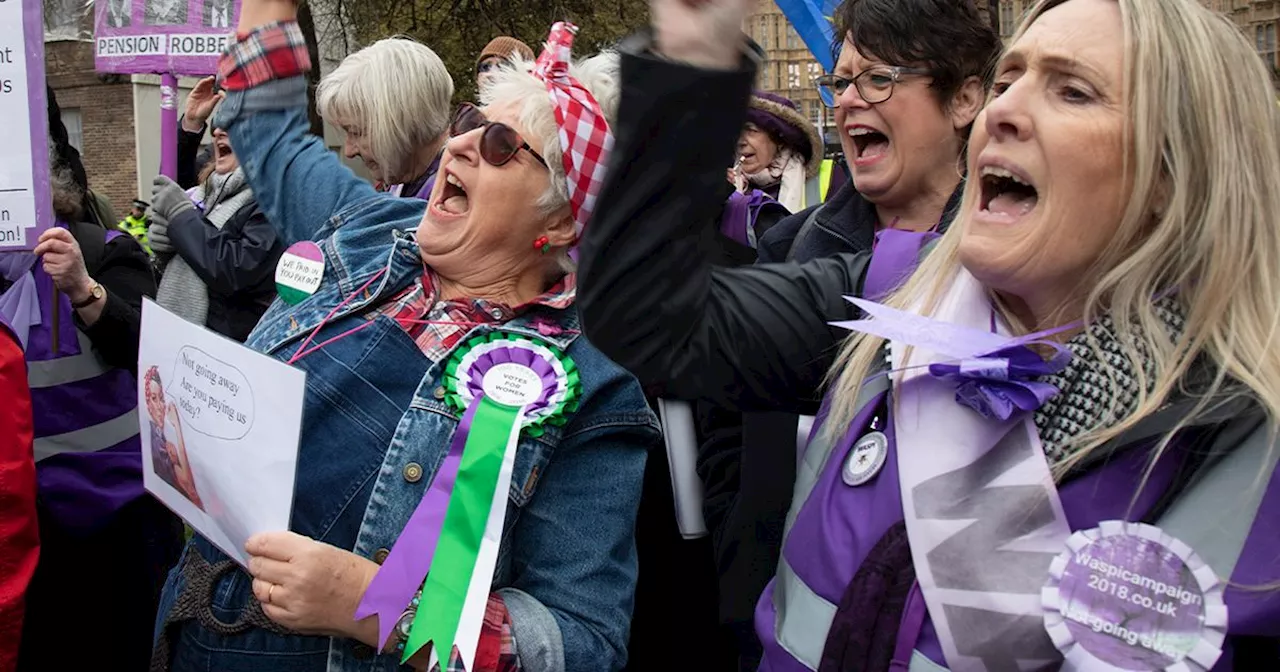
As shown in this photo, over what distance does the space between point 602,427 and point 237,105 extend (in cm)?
111

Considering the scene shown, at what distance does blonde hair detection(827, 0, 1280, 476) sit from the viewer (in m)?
1.33

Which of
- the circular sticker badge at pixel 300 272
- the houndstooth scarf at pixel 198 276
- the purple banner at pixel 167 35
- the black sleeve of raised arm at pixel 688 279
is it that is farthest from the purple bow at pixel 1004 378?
the purple banner at pixel 167 35

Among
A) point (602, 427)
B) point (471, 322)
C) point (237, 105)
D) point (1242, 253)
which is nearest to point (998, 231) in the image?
point (1242, 253)

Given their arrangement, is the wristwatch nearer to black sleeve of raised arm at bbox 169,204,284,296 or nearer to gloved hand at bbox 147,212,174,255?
black sleeve of raised arm at bbox 169,204,284,296

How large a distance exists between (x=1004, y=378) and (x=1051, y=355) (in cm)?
13

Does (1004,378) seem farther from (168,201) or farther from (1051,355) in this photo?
(168,201)

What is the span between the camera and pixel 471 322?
2107 millimetres

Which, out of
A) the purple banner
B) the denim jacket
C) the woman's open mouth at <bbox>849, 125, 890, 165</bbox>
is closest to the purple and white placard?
the purple banner

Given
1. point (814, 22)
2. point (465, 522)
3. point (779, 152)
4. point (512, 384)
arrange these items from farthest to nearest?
point (779, 152)
point (814, 22)
point (512, 384)
point (465, 522)

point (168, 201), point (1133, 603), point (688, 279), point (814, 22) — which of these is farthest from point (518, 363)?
point (168, 201)

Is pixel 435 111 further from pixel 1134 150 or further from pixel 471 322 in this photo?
pixel 1134 150

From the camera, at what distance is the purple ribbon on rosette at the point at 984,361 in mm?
1330

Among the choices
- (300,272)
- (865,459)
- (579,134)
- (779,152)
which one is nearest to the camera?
(865,459)

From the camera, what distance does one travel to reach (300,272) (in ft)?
7.23
